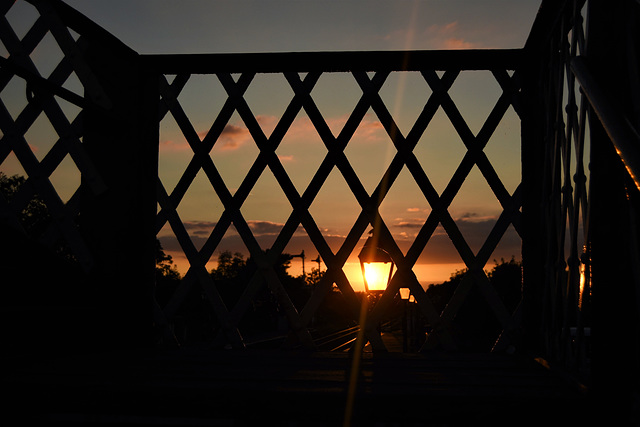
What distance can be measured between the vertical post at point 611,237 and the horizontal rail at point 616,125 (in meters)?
0.07

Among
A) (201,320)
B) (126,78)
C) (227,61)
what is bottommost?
(201,320)

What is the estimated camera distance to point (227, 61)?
3316mm

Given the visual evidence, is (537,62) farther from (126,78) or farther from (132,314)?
(132,314)

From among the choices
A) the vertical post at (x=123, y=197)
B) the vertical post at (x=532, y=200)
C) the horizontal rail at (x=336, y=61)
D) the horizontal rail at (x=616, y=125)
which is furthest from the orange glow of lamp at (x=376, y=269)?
the horizontal rail at (x=616, y=125)

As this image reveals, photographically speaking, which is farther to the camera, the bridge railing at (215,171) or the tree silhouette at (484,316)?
the tree silhouette at (484,316)

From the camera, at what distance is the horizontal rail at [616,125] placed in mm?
1152

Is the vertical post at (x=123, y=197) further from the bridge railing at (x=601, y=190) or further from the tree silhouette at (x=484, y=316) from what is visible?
the tree silhouette at (x=484, y=316)

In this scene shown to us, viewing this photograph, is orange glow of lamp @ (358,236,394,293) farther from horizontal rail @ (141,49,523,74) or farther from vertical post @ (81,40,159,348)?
vertical post @ (81,40,159,348)

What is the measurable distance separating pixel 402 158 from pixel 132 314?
5.84ft

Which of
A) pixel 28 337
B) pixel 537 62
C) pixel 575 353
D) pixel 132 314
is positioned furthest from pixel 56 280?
pixel 537 62

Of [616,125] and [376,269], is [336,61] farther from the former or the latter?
[616,125]

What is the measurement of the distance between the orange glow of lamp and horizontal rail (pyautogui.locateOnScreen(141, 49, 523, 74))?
1.05m

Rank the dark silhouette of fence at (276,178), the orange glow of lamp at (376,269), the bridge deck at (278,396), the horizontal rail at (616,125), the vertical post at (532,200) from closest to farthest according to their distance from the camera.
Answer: the horizontal rail at (616,125) < the bridge deck at (278,396) < the dark silhouette of fence at (276,178) < the vertical post at (532,200) < the orange glow of lamp at (376,269)

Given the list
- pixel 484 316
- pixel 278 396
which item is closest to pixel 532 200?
pixel 278 396
